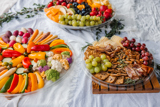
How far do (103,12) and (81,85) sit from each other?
1010mm

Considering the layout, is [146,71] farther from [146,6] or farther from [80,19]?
[146,6]

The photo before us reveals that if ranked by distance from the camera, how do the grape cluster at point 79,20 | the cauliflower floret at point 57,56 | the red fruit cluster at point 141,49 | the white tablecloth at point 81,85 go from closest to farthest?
the white tablecloth at point 81,85 → the red fruit cluster at point 141,49 → the cauliflower floret at point 57,56 → the grape cluster at point 79,20

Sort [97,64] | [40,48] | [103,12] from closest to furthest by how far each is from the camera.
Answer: [97,64] < [40,48] < [103,12]

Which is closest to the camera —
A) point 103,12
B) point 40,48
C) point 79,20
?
point 40,48

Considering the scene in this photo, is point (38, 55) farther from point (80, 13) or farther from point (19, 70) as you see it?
point (80, 13)

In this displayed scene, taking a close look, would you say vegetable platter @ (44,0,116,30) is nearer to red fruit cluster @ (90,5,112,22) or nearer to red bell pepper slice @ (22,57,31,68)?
red fruit cluster @ (90,5,112,22)

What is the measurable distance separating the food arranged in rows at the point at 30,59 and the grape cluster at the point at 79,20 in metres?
0.25

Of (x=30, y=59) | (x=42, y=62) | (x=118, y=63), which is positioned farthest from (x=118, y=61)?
(x=30, y=59)

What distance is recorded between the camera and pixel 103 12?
1.88 meters

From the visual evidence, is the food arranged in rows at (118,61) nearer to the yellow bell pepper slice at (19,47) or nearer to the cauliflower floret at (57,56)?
the cauliflower floret at (57,56)

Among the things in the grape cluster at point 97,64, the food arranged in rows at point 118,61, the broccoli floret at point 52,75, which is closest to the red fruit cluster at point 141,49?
the food arranged in rows at point 118,61

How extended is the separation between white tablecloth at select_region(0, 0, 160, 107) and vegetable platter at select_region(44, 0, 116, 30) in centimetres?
10

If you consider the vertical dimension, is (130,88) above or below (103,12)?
below

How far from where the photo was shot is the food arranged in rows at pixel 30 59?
1.20 metres
